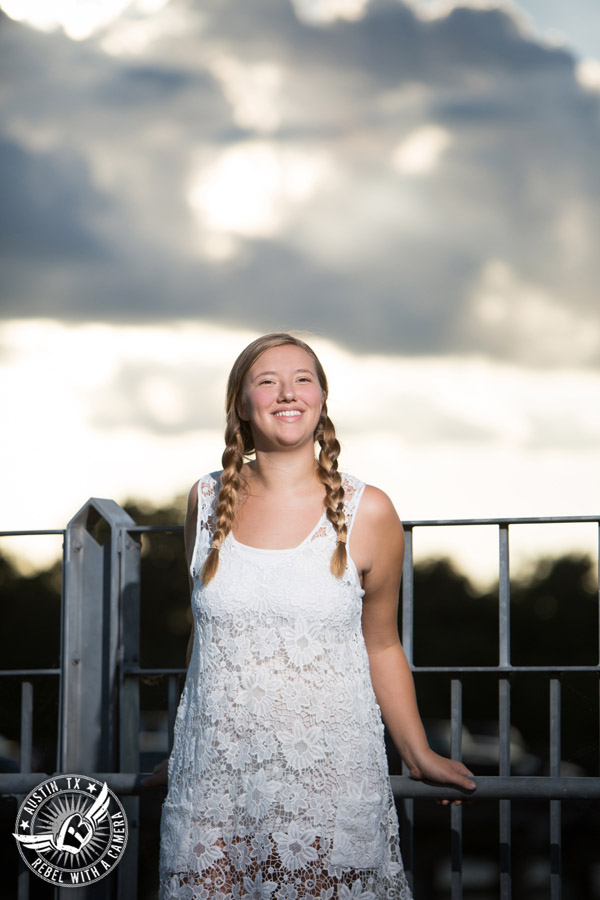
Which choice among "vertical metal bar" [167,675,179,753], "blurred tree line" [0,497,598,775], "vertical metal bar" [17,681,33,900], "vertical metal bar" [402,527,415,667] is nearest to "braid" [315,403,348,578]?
"vertical metal bar" [402,527,415,667]

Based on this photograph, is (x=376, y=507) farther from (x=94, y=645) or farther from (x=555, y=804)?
(x=94, y=645)

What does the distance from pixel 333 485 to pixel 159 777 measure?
0.92 m

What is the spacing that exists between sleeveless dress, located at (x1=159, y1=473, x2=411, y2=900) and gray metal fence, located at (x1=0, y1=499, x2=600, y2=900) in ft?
2.46

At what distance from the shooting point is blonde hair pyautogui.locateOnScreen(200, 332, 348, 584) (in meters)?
2.95

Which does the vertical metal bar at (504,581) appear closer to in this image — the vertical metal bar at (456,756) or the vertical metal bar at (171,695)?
Result: the vertical metal bar at (456,756)

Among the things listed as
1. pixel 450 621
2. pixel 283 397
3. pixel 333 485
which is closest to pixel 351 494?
pixel 333 485

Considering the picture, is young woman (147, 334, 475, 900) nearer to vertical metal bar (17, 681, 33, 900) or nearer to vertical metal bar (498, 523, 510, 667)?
vertical metal bar (498, 523, 510, 667)

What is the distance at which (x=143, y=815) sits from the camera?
3.90m

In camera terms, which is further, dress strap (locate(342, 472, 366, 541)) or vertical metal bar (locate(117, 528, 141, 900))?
vertical metal bar (locate(117, 528, 141, 900))

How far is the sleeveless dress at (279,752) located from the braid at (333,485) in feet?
0.13

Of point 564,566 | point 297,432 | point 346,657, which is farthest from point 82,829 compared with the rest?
point 564,566

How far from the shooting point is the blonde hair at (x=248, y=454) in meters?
2.95


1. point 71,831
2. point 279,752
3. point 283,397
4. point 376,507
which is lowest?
point 71,831

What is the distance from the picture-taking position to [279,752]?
279 centimetres
